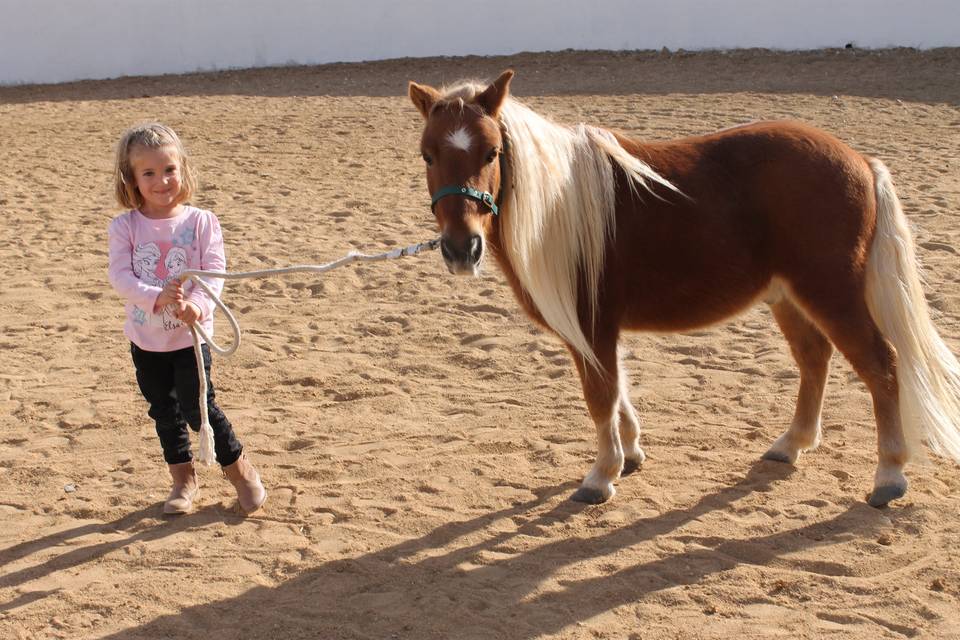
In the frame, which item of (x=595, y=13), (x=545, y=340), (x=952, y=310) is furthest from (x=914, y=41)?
(x=545, y=340)

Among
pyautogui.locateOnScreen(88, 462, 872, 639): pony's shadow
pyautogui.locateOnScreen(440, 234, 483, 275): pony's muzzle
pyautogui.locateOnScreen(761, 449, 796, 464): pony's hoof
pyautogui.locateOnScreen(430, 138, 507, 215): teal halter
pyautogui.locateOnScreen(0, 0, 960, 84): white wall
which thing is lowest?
pyautogui.locateOnScreen(88, 462, 872, 639): pony's shadow

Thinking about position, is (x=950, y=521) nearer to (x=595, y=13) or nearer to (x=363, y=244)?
(x=363, y=244)

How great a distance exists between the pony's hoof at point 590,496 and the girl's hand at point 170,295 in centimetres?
176

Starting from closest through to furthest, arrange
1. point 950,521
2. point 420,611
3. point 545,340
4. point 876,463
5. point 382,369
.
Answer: point 420,611 < point 950,521 < point 876,463 < point 382,369 < point 545,340

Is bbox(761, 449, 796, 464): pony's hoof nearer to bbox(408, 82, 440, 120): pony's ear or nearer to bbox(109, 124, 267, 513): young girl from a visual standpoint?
bbox(408, 82, 440, 120): pony's ear

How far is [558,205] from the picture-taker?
12.2ft

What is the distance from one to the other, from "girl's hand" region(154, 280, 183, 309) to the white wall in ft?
48.1

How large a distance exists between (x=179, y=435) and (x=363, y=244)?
3.98 metres

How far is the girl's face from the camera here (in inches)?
136

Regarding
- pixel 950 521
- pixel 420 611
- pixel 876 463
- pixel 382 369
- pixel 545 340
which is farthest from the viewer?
pixel 545 340

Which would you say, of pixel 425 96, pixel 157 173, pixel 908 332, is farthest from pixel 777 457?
pixel 157 173

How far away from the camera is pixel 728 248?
3.84 metres

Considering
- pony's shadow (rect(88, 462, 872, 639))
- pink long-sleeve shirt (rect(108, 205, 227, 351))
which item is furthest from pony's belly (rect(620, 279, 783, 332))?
pink long-sleeve shirt (rect(108, 205, 227, 351))

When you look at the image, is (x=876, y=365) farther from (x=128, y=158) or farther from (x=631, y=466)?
(x=128, y=158)
